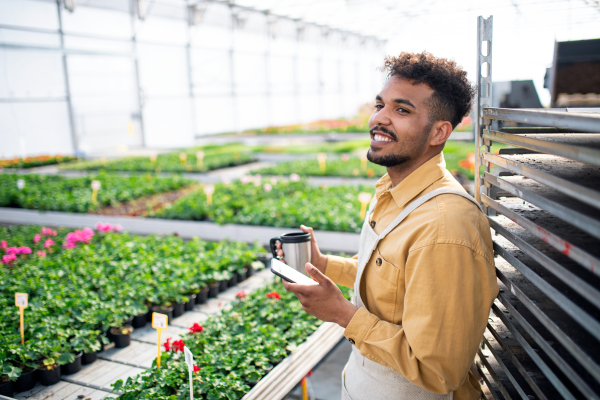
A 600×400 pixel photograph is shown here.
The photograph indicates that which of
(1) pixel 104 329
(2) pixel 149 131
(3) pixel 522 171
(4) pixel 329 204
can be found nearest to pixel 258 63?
(2) pixel 149 131

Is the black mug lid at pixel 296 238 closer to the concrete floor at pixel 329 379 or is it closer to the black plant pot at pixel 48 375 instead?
the concrete floor at pixel 329 379

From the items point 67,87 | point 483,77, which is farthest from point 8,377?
point 67,87

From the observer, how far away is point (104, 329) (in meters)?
2.61

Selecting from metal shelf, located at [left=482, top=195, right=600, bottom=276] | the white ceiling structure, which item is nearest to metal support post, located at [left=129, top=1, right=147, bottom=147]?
the white ceiling structure

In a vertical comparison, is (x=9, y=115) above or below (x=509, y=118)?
above

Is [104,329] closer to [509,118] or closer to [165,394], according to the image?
[165,394]

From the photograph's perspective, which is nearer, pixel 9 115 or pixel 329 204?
pixel 329 204

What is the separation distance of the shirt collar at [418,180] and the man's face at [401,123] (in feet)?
0.16

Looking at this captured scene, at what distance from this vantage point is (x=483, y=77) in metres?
1.47

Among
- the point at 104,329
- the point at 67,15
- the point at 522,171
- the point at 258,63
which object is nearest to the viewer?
the point at 522,171

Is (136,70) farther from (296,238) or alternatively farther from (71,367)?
(296,238)

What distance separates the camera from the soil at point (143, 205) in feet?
19.3

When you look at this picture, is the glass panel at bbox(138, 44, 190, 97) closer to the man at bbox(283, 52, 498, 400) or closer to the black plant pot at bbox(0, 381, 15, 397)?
the black plant pot at bbox(0, 381, 15, 397)

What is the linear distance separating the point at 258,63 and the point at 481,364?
19.6 m
